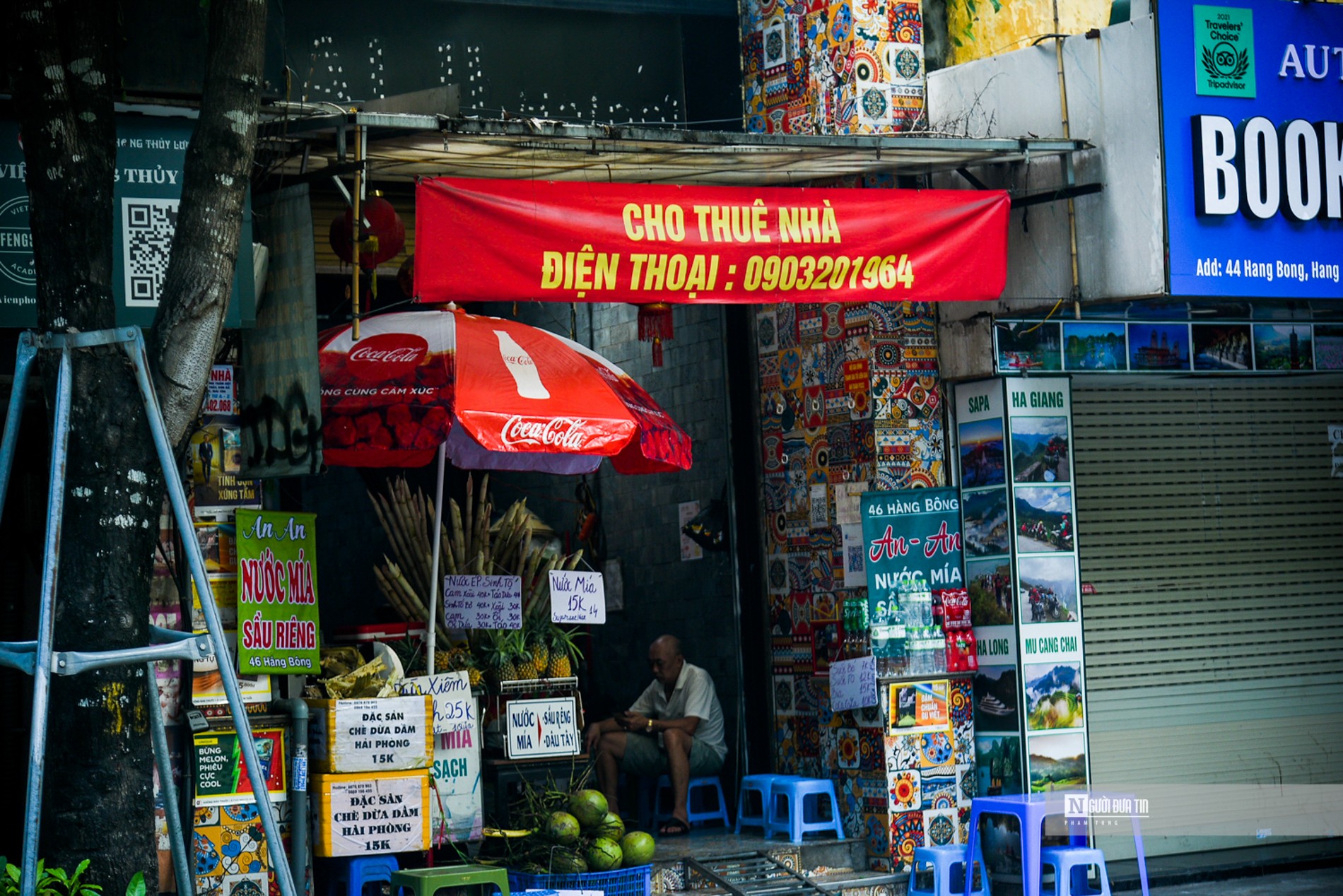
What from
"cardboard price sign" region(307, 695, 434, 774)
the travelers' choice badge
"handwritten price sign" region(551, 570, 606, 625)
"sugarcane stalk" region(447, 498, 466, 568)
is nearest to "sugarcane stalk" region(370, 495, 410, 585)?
"sugarcane stalk" region(447, 498, 466, 568)

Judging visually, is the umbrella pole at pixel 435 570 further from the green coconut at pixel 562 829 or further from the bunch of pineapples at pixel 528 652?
the green coconut at pixel 562 829

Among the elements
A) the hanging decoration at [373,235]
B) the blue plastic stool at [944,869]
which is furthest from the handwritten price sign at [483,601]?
the blue plastic stool at [944,869]

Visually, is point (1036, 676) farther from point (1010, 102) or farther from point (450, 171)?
point (450, 171)

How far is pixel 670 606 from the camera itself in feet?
37.4

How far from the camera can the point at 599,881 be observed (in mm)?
8227

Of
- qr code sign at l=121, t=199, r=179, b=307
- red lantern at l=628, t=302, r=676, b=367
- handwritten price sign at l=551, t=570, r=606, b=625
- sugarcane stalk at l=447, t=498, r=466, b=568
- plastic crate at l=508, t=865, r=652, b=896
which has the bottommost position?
plastic crate at l=508, t=865, r=652, b=896

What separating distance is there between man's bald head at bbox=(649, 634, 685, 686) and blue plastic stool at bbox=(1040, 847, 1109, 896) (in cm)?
272

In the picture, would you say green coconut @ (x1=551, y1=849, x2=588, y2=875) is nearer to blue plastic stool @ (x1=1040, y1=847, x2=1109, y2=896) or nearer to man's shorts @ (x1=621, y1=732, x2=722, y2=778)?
man's shorts @ (x1=621, y1=732, x2=722, y2=778)

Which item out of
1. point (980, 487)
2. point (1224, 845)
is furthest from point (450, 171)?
point (1224, 845)

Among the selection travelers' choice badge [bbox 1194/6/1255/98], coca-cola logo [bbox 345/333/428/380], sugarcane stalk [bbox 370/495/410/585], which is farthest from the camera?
sugarcane stalk [bbox 370/495/410/585]

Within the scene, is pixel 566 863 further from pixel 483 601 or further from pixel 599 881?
pixel 483 601

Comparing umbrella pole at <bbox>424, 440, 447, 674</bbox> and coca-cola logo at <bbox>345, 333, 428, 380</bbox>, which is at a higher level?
coca-cola logo at <bbox>345, 333, 428, 380</bbox>

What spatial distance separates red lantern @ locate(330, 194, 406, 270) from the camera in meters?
7.88

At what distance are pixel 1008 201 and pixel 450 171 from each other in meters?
3.09
